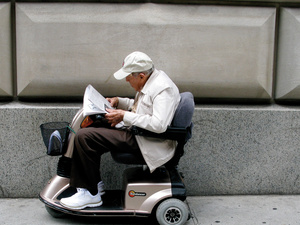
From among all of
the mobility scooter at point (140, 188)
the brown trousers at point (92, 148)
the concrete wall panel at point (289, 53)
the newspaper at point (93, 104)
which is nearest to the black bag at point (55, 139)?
the mobility scooter at point (140, 188)

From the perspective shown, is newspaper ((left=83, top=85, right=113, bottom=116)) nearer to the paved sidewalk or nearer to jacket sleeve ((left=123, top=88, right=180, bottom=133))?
jacket sleeve ((left=123, top=88, right=180, bottom=133))

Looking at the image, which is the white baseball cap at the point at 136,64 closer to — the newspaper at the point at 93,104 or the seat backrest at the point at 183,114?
the newspaper at the point at 93,104

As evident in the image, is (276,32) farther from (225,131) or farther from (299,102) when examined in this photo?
(225,131)

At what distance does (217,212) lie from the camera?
3.56 meters

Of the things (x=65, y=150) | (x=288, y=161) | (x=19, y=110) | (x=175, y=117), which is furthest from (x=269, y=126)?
(x=19, y=110)

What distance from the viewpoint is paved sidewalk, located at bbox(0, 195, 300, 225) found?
131 inches

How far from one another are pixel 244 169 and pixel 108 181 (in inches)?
57.4

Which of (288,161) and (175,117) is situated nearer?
(175,117)

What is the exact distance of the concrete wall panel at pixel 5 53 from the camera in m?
3.80

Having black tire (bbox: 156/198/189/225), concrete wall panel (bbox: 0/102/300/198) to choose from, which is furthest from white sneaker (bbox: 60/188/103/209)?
concrete wall panel (bbox: 0/102/300/198)

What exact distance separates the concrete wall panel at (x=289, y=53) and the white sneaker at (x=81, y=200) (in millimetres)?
2254

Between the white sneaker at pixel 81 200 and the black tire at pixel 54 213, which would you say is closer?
the white sneaker at pixel 81 200

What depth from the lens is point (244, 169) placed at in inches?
158

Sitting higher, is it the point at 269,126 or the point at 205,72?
the point at 205,72
